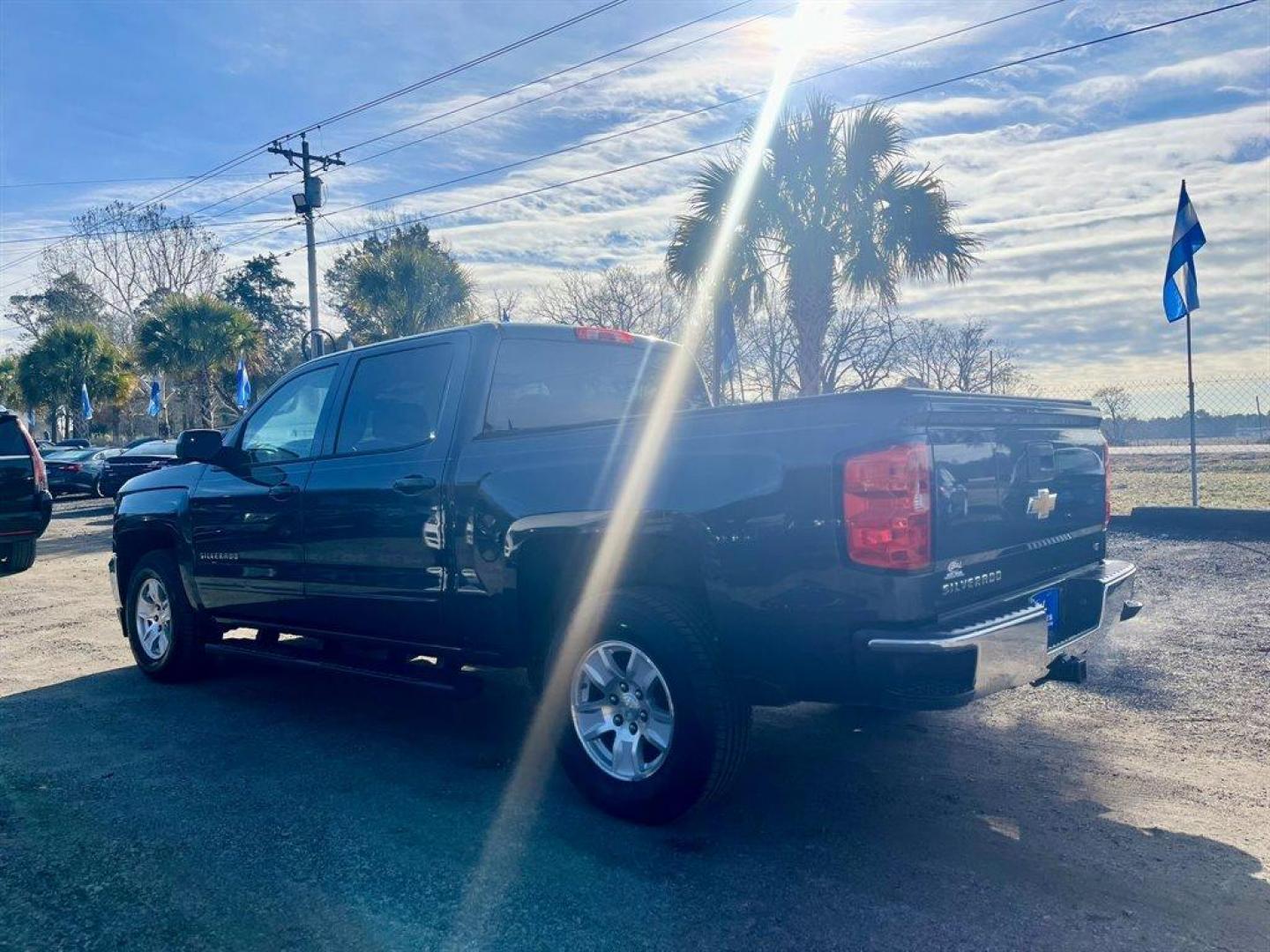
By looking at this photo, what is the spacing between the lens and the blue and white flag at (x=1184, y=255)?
420 inches

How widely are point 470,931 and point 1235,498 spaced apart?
12.2m

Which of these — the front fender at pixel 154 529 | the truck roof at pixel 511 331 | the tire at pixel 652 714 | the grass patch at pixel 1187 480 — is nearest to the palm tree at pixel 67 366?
the grass patch at pixel 1187 480

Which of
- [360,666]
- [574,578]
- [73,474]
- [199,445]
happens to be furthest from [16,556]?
[73,474]

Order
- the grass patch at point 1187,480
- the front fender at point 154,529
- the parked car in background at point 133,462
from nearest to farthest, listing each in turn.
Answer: the front fender at point 154,529, the grass patch at point 1187,480, the parked car in background at point 133,462

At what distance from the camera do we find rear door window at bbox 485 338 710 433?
15.0 feet

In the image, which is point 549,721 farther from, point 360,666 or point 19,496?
point 19,496

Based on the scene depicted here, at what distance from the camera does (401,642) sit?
472 centimetres

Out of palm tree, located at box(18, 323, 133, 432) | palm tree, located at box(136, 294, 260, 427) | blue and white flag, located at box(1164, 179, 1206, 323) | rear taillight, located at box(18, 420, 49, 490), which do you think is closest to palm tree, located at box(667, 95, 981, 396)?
blue and white flag, located at box(1164, 179, 1206, 323)

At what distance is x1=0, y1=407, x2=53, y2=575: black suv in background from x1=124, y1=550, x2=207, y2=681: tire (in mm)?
4804

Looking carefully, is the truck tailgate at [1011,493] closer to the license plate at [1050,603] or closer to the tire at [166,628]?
the license plate at [1050,603]

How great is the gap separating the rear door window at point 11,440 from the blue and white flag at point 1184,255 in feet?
41.2

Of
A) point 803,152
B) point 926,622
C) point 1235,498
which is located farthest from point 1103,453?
point 803,152

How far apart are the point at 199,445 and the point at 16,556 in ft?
21.1

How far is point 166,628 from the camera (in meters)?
6.22
